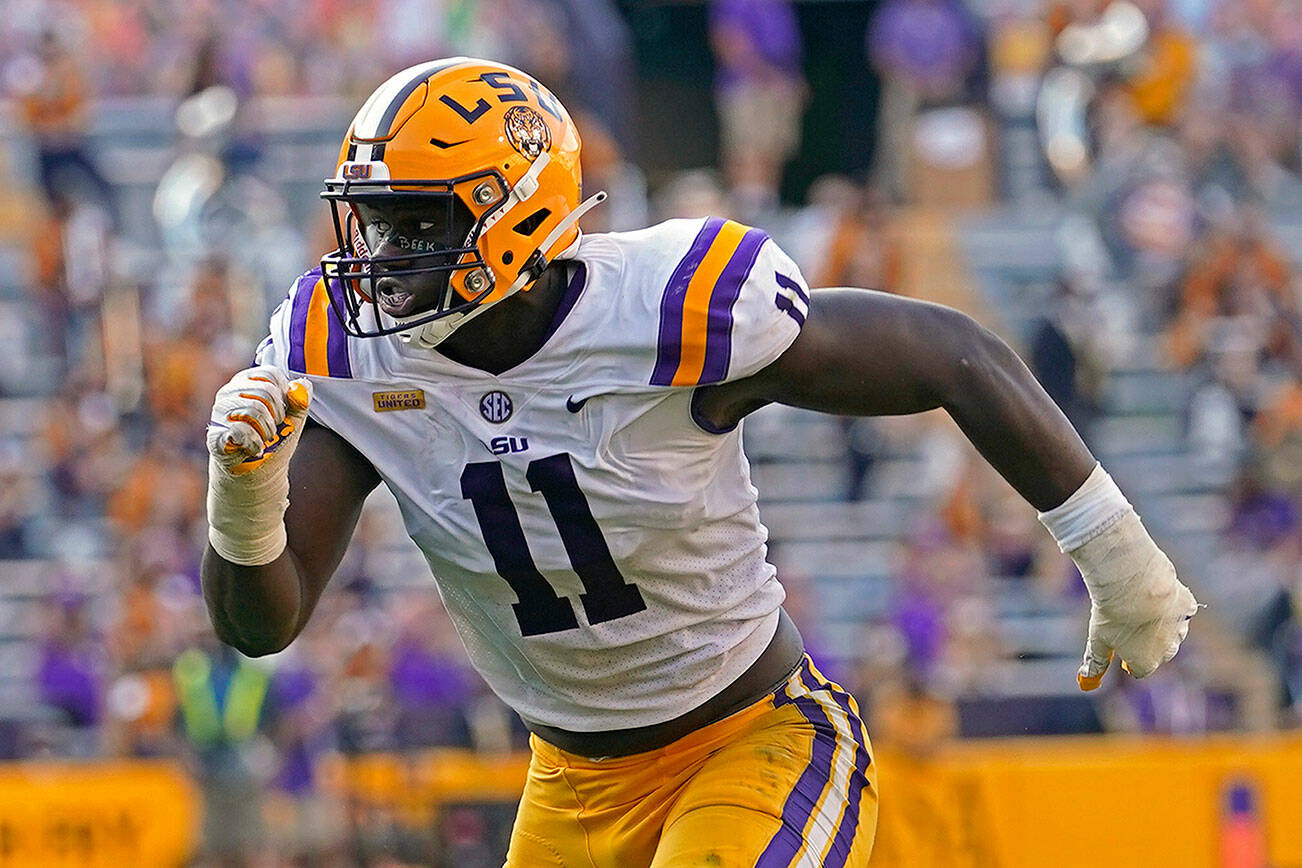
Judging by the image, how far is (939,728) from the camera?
7.74m

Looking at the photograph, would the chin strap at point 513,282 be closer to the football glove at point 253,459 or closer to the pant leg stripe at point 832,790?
the football glove at point 253,459

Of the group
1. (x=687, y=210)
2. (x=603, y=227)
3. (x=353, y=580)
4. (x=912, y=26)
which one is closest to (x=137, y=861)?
(x=353, y=580)

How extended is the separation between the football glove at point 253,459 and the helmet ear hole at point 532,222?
0.42 metres

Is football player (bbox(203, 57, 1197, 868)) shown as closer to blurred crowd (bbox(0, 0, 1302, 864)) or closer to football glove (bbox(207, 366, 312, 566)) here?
football glove (bbox(207, 366, 312, 566))

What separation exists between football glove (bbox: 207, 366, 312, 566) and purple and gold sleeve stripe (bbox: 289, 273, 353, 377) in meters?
0.18

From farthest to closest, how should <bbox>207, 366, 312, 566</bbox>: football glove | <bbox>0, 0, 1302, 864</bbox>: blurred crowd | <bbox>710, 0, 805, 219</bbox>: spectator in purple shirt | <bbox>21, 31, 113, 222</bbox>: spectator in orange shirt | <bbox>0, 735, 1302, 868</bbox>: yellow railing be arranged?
1. <bbox>710, 0, 805, 219</bbox>: spectator in purple shirt
2. <bbox>21, 31, 113, 222</bbox>: spectator in orange shirt
3. <bbox>0, 0, 1302, 864</bbox>: blurred crowd
4. <bbox>0, 735, 1302, 868</bbox>: yellow railing
5. <bbox>207, 366, 312, 566</bbox>: football glove

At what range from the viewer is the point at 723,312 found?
322 centimetres

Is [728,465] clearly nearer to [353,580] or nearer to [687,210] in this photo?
[353,580]

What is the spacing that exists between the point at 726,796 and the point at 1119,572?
717 mm

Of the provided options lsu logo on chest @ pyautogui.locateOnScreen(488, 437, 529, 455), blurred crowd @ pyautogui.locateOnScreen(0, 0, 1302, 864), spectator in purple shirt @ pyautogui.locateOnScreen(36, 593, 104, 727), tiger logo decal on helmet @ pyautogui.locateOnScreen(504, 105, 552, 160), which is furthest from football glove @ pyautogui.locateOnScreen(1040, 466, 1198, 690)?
spectator in purple shirt @ pyautogui.locateOnScreen(36, 593, 104, 727)

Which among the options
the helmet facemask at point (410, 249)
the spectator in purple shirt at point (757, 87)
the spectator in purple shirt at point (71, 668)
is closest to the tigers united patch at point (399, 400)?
the helmet facemask at point (410, 249)

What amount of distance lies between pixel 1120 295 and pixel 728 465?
24.7ft

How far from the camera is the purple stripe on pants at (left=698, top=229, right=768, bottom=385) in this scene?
3.21m

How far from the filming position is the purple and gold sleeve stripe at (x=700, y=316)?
10.6 ft
